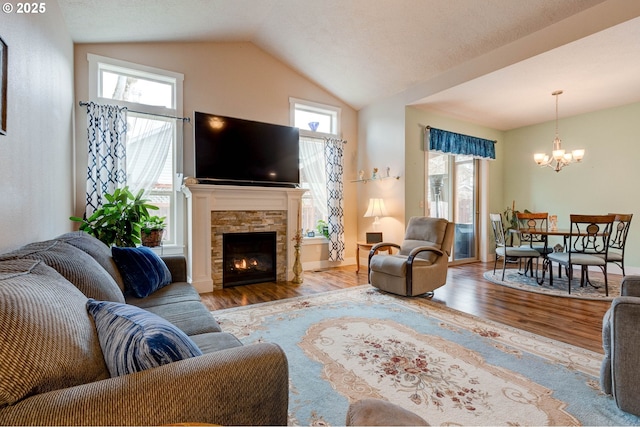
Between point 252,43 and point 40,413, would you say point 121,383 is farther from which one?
point 252,43

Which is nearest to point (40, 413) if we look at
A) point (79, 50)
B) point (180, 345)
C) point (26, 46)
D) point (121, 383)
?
point (121, 383)

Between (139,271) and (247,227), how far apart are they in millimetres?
2184

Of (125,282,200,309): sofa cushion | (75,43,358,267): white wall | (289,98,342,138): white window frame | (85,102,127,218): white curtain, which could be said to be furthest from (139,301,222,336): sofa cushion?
(289,98,342,138): white window frame

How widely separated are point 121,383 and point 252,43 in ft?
16.6

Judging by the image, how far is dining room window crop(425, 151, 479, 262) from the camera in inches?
226

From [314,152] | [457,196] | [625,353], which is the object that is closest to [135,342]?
[625,353]

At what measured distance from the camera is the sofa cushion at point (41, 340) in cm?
74

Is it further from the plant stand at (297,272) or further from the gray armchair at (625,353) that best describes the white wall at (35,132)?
the gray armchair at (625,353)

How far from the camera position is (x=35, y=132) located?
2.21 metres

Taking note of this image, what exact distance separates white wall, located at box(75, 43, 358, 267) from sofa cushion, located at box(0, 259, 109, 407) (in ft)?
11.1

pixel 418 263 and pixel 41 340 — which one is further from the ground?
pixel 41 340

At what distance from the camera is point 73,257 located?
1498mm

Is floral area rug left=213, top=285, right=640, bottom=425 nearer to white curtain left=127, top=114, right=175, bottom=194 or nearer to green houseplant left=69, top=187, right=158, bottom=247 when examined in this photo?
green houseplant left=69, top=187, right=158, bottom=247

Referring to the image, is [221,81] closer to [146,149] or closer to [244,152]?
[244,152]
